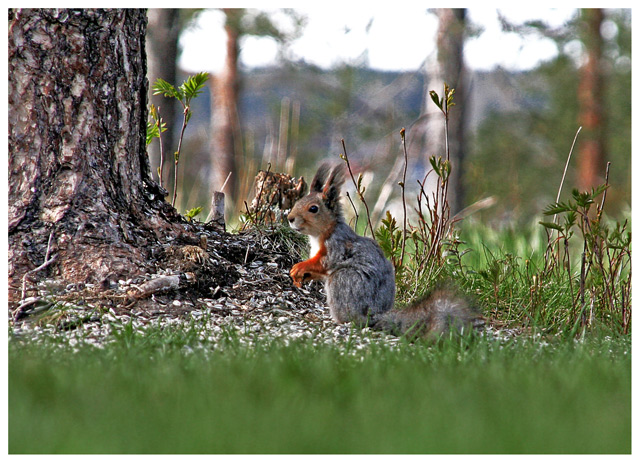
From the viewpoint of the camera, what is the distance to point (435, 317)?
3906 mm

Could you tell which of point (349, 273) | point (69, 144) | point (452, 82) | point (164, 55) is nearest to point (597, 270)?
point (349, 273)

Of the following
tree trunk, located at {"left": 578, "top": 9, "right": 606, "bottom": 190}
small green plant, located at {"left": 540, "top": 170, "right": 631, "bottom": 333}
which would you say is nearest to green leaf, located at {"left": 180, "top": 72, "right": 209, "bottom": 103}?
small green plant, located at {"left": 540, "top": 170, "right": 631, "bottom": 333}

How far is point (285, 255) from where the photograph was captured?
5242mm

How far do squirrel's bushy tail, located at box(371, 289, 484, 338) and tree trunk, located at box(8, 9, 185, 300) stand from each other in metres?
1.67

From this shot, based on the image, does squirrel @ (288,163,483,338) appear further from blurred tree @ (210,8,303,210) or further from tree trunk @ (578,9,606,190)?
tree trunk @ (578,9,606,190)

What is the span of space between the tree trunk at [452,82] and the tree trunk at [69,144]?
5982 millimetres

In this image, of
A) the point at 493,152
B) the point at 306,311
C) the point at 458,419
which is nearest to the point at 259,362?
the point at 458,419

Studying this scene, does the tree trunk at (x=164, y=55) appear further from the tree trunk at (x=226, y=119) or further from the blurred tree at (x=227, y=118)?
the tree trunk at (x=226, y=119)

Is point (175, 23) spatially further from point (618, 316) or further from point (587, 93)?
point (587, 93)

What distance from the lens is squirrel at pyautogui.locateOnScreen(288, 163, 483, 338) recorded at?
400cm

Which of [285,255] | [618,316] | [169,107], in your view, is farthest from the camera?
[169,107]

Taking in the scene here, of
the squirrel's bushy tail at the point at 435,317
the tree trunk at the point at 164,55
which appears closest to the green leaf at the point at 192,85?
the squirrel's bushy tail at the point at 435,317

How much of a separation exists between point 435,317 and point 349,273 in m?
0.62

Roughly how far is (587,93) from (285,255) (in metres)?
11.4
